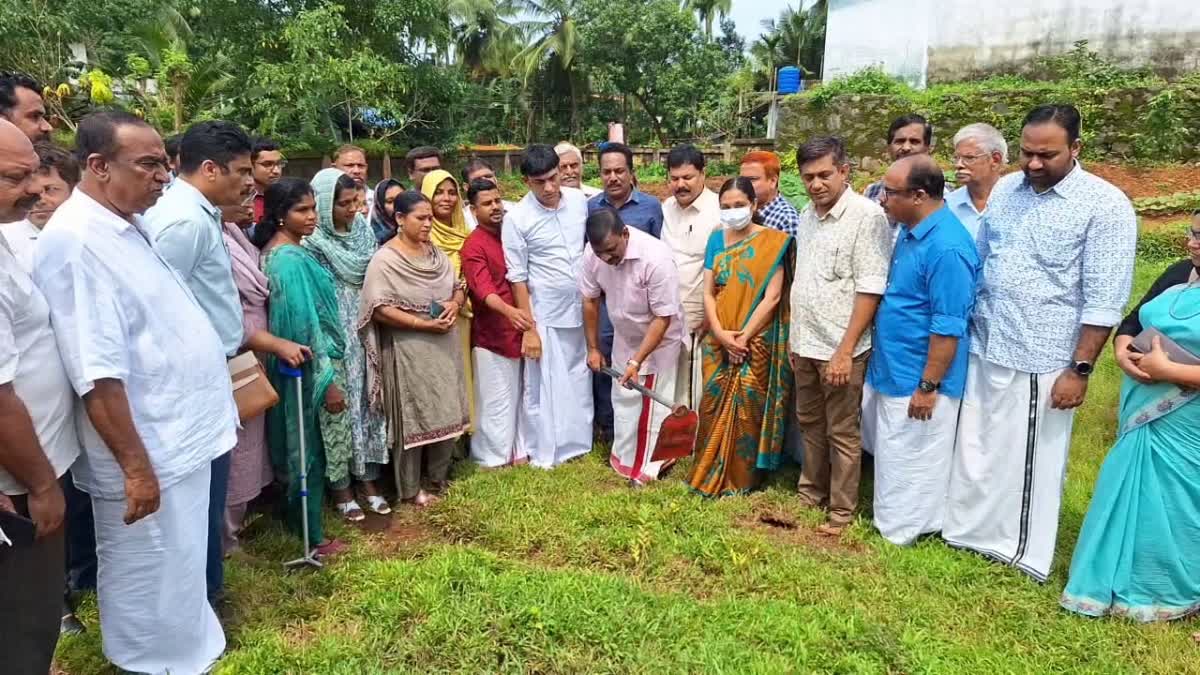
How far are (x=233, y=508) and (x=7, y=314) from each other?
1.85 m

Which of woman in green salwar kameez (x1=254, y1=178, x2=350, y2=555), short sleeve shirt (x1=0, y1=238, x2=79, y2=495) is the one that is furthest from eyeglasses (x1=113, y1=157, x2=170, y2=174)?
woman in green salwar kameez (x1=254, y1=178, x2=350, y2=555)

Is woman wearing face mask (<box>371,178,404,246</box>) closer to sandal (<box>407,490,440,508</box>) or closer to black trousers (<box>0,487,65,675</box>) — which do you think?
sandal (<box>407,490,440,508</box>)

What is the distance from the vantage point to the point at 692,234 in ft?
15.0

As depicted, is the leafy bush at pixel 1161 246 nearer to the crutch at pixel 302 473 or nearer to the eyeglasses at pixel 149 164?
the crutch at pixel 302 473

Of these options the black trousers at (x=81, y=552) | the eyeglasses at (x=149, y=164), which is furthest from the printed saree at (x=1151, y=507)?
the black trousers at (x=81, y=552)

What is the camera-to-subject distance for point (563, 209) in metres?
4.54

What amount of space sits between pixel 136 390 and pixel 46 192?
128cm

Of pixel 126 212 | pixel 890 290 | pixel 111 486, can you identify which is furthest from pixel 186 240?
pixel 890 290

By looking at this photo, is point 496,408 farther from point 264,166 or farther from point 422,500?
point 264,166

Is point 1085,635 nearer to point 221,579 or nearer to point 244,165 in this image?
point 221,579

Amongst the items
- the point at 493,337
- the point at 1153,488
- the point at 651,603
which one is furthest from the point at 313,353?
the point at 1153,488

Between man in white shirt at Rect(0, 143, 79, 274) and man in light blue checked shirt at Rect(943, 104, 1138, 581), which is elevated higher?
man in white shirt at Rect(0, 143, 79, 274)

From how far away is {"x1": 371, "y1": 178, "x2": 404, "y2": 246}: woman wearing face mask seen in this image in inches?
185

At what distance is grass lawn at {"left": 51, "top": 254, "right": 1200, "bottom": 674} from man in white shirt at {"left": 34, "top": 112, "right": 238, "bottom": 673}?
0.39 meters
